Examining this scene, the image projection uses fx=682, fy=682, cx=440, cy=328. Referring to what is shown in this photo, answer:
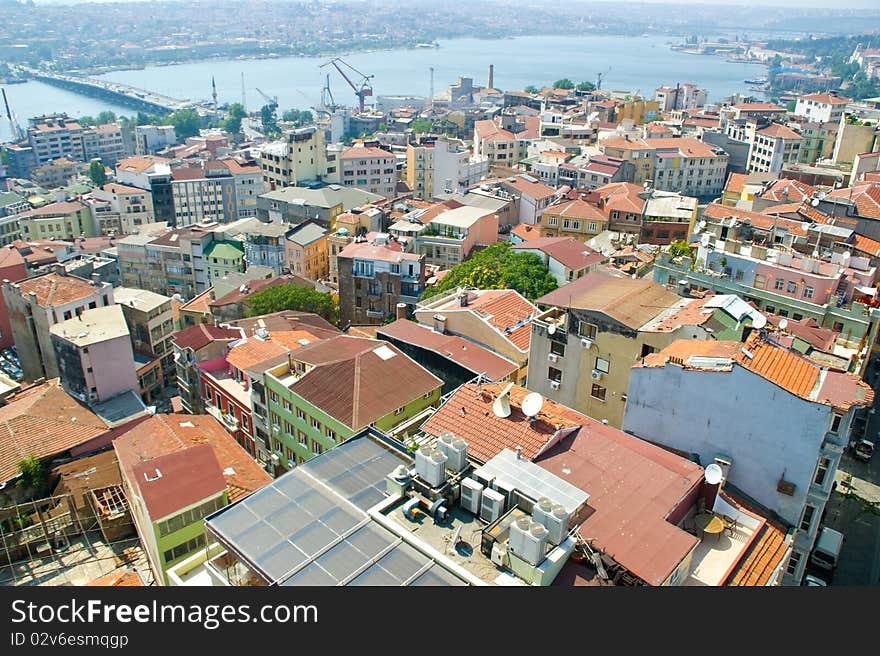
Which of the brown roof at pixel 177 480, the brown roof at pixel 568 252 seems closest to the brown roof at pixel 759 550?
the brown roof at pixel 177 480

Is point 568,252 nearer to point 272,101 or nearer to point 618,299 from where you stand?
point 618,299

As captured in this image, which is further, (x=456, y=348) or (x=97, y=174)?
(x=97, y=174)

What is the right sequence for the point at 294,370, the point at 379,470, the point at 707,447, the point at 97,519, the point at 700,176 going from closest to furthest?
the point at 379,470
the point at 707,447
the point at 97,519
the point at 294,370
the point at 700,176

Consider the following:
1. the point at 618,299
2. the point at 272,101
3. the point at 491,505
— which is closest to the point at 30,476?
the point at 491,505

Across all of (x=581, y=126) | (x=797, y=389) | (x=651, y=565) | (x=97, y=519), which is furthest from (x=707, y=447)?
(x=581, y=126)

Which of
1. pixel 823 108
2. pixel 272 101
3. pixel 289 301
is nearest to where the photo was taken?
pixel 289 301

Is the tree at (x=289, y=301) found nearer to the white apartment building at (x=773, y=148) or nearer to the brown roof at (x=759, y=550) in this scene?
the brown roof at (x=759, y=550)

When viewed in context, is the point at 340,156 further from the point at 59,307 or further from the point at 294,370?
the point at 294,370
